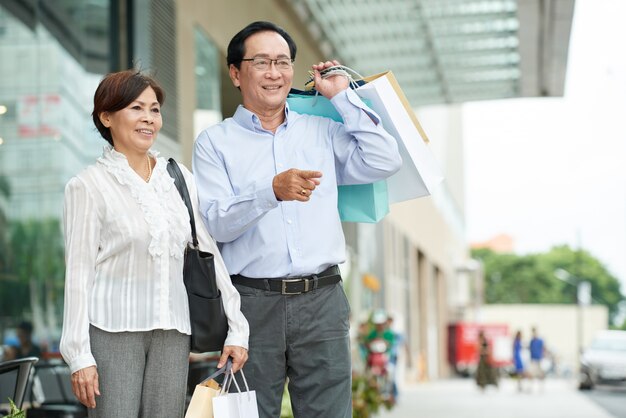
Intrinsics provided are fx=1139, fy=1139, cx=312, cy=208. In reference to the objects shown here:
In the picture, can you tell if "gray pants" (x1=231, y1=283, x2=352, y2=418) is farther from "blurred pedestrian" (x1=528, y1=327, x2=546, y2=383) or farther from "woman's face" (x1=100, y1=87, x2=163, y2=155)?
"blurred pedestrian" (x1=528, y1=327, x2=546, y2=383)

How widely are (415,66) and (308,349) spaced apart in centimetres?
1999

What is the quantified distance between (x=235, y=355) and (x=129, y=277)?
38 cm

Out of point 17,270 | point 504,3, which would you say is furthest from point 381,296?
point 17,270

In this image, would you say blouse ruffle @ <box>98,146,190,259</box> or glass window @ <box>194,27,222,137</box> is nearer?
blouse ruffle @ <box>98,146,190,259</box>

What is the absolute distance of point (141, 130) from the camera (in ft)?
10.9

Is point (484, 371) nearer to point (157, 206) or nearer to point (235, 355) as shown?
point (235, 355)

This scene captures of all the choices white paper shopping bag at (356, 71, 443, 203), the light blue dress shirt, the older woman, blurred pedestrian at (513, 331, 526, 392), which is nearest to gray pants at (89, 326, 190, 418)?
the older woman

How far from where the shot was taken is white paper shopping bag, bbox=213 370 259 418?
10.4ft

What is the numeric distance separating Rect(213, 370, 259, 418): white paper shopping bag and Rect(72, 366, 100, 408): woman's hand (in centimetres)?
33

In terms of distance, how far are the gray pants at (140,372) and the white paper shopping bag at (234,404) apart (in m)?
0.12

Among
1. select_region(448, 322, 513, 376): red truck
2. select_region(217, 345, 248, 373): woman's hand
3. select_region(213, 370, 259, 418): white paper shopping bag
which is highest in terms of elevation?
select_region(217, 345, 248, 373): woman's hand

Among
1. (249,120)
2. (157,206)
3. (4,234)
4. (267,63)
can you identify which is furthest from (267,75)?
(4,234)

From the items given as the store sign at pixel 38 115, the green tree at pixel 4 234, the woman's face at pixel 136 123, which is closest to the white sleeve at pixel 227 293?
the woman's face at pixel 136 123

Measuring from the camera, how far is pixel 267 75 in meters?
3.53
